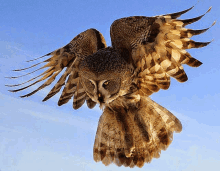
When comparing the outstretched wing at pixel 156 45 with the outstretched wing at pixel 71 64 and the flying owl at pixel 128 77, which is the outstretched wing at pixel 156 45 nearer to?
the flying owl at pixel 128 77

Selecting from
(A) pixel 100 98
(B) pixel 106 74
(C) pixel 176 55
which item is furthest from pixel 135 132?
(C) pixel 176 55

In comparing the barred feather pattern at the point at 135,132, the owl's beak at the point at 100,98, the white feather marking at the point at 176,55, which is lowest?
the barred feather pattern at the point at 135,132

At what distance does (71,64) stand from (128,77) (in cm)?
106

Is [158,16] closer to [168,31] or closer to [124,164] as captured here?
[168,31]

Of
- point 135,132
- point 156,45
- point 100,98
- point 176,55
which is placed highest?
point 156,45

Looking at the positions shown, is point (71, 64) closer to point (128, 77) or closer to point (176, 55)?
point (128, 77)

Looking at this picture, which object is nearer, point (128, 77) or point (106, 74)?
point (106, 74)

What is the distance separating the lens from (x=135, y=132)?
18.0ft

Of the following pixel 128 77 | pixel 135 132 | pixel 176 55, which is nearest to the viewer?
pixel 176 55

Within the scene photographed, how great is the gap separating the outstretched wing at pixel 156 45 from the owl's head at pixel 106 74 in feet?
0.58

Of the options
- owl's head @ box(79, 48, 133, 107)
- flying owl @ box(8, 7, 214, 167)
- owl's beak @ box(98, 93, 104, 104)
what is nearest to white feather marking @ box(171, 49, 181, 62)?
flying owl @ box(8, 7, 214, 167)

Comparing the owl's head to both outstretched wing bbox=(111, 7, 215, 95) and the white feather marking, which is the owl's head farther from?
the white feather marking

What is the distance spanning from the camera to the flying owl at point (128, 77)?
4816mm

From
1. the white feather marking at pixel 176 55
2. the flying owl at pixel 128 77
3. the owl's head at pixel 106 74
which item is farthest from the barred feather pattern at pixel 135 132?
the white feather marking at pixel 176 55
